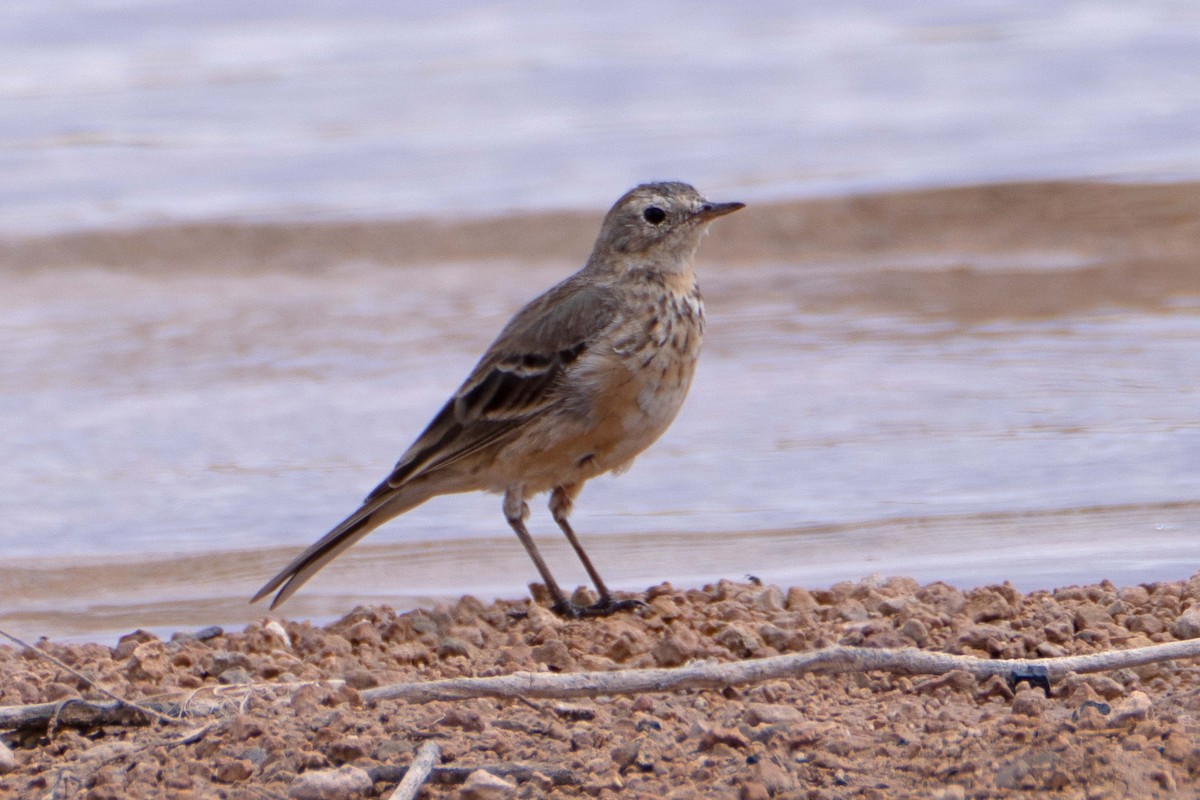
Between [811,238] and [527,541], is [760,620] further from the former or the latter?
[811,238]

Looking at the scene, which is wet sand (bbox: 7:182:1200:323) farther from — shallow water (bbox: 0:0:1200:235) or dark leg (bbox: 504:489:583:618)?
dark leg (bbox: 504:489:583:618)

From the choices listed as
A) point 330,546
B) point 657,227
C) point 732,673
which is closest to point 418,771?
point 732,673

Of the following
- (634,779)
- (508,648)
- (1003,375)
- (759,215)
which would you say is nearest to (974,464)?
(1003,375)

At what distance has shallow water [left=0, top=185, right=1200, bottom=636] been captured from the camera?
6.02m

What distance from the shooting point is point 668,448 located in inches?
301

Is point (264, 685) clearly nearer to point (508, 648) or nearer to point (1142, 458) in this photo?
point (508, 648)

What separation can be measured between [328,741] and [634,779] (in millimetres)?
603

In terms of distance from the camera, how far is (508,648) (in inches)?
182

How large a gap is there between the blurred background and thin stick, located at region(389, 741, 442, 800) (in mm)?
2431

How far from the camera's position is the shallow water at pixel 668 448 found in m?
6.02

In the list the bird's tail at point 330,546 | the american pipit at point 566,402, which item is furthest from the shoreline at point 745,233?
the bird's tail at point 330,546

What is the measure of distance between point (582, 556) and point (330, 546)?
77 cm

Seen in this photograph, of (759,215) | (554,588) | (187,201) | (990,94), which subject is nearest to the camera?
(554,588)

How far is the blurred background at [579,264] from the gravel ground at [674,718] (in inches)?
38.4
